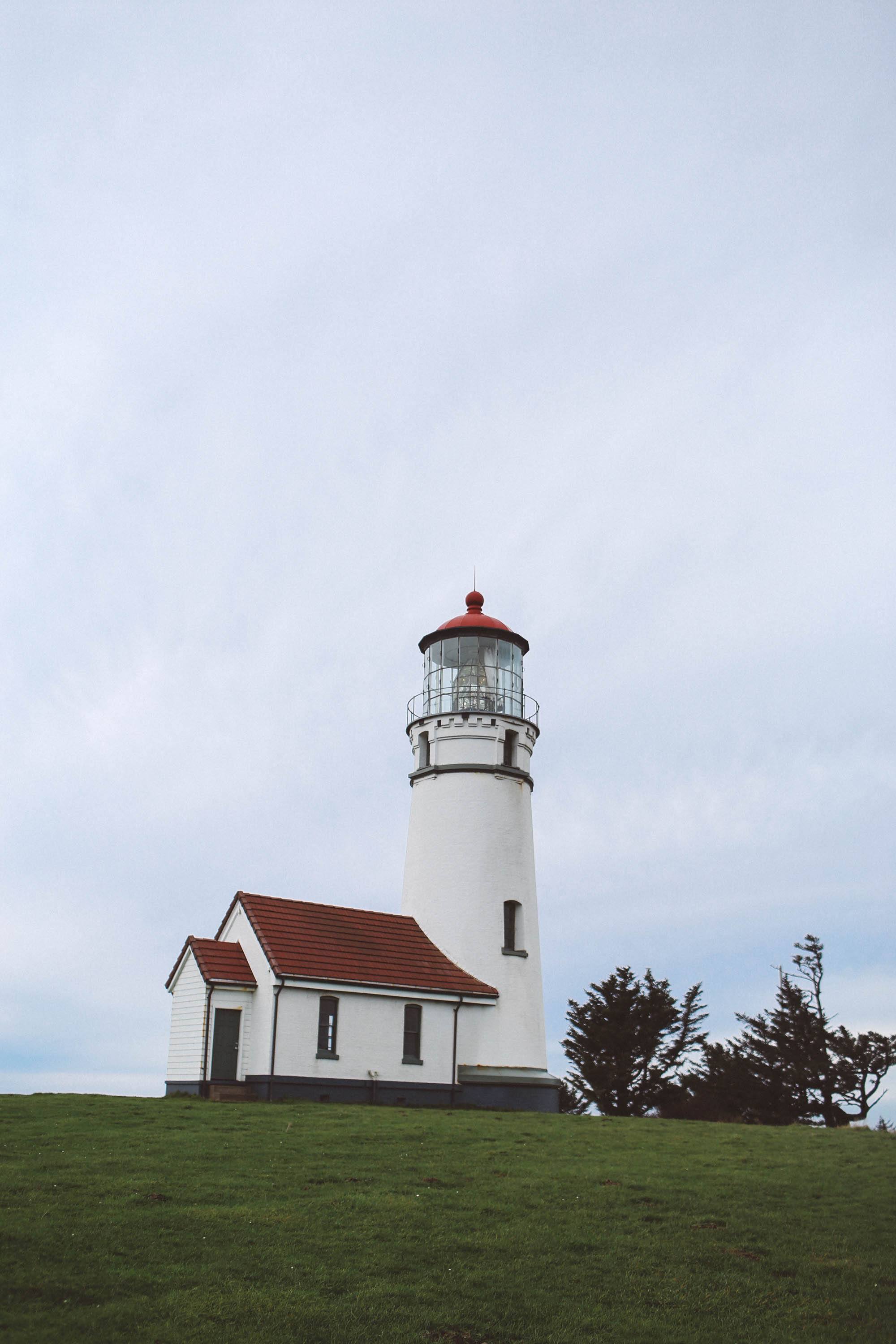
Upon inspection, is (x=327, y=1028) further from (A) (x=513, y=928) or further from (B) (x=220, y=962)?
(A) (x=513, y=928)

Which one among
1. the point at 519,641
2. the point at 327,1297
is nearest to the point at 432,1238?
the point at 327,1297

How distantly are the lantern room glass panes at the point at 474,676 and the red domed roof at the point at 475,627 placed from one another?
0.17m

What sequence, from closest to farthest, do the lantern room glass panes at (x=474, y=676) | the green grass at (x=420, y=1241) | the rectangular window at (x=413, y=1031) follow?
1. the green grass at (x=420, y=1241)
2. the rectangular window at (x=413, y=1031)
3. the lantern room glass panes at (x=474, y=676)

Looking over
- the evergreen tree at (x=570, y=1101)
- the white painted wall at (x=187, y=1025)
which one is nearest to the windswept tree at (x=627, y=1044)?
the evergreen tree at (x=570, y=1101)

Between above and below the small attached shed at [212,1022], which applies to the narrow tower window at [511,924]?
above

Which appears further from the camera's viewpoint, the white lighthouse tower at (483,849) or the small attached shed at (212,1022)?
the white lighthouse tower at (483,849)

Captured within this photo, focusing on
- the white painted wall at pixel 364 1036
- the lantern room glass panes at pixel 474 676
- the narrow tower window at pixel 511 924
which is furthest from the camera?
the lantern room glass panes at pixel 474 676

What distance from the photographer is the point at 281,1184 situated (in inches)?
531

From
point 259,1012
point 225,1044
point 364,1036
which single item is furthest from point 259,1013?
point 364,1036

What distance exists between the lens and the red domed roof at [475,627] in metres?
32.2

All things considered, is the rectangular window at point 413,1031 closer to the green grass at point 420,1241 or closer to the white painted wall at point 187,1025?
the white painted wall at point 187,1025

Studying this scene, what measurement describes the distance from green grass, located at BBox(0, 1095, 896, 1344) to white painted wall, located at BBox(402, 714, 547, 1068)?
36.4 feet

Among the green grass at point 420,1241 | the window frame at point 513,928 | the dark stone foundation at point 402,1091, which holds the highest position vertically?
the window frame at point 513,928

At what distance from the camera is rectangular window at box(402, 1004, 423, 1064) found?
27344mm
